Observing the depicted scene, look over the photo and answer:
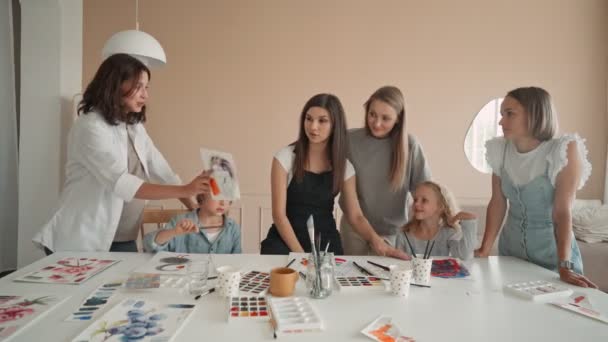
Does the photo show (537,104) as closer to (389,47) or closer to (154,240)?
(154,240)

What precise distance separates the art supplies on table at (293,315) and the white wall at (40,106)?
8.84 feet

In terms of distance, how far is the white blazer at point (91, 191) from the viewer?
1.76m

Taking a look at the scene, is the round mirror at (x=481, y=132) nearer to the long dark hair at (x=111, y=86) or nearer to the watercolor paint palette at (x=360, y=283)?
the watercolor paint palette at (x=360, y=283)

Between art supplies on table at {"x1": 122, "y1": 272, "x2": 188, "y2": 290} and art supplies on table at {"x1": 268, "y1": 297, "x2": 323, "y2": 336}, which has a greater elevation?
art supplies on table at {"x1": 122, "y1": 272, "x2": 188, "y2": 290}

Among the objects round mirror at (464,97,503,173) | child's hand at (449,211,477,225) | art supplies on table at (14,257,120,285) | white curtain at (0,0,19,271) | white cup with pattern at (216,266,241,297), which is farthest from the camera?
round mirror at (464,97,503,173)

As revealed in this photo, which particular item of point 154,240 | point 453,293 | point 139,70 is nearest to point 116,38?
point 139,70

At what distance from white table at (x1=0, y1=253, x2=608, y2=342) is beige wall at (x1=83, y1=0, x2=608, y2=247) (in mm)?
2596

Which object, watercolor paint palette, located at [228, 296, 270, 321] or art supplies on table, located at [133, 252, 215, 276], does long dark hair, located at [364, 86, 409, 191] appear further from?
watercolor paint palette, located at [228, 296, 270, 321]

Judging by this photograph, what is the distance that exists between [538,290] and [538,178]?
584 mm

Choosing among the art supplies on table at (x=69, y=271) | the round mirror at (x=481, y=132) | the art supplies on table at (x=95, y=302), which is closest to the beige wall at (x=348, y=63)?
the round mirror at (x=481, y=132)

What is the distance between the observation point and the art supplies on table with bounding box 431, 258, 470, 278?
160 centimetres

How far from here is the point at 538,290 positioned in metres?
1.41

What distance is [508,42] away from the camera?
4.08 metres

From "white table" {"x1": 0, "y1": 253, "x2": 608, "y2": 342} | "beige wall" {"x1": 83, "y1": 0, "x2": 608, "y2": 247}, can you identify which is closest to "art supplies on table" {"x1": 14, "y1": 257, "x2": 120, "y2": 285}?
"white table" {"x1": 0, "y1": 253, "x2": 608, "y2": 342}
